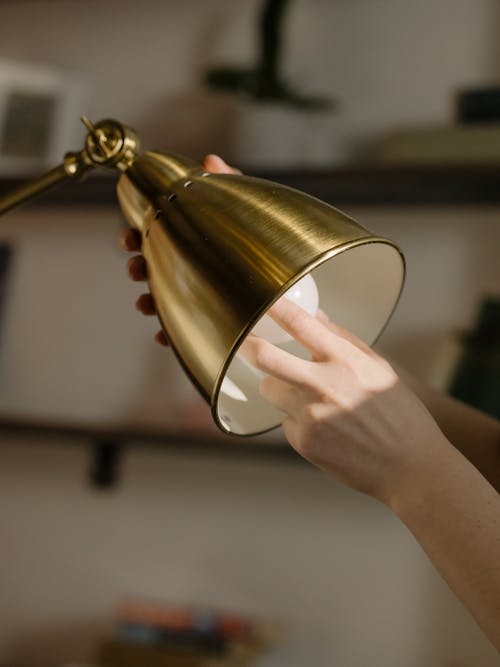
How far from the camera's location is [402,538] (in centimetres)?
164

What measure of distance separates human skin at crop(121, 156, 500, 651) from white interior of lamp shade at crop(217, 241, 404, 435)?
36 mm

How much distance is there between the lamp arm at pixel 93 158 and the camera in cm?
62

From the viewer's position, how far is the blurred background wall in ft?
5.45

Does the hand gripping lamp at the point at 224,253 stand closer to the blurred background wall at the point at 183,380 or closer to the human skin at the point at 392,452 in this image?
the human skin at the point at 392,452

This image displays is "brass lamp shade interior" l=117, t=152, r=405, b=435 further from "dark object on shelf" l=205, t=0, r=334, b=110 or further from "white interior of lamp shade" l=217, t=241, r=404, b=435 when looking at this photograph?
"dark object on shelf" l=205, t=0, r=334, b=110

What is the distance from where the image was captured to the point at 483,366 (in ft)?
4.85

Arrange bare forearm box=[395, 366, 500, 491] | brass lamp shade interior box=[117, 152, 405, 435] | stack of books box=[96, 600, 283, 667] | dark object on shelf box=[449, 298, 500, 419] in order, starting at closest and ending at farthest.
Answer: brass lamp shade interior box=[117, 152, 405, 435]
bare forearm box=[395, 366, 500, 491]
dark object on shelf box=[449, 298, 500, 419]
stack of books box=[96, 600, 283, 667]

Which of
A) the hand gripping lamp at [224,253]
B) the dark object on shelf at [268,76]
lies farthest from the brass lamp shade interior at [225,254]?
the dark object on shelf at [268,76]

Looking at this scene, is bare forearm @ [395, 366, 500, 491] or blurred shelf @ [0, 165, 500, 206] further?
blurred shelf @ [0, 165, 500, 206]

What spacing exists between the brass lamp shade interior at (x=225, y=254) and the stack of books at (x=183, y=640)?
3.40 ft

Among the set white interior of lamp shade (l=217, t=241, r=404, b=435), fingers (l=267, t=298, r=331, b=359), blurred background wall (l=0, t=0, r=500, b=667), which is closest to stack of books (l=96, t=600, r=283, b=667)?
blurred background wall (l=0, t=0, r=500, b=667)

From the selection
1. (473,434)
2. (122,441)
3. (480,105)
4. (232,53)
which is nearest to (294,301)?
(473,434)

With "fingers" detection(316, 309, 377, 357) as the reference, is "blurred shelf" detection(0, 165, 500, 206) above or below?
below

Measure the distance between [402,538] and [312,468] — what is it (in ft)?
0.73
